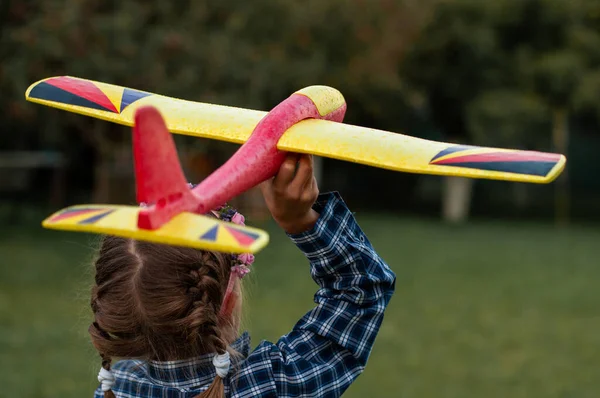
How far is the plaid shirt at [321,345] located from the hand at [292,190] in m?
0.11

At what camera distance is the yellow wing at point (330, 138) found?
5.36 ft

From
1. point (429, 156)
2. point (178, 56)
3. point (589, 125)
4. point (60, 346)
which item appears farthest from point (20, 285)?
point (589, 125)

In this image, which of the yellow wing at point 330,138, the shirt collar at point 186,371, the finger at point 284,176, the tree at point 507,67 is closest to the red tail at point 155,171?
the finger at point 284,176

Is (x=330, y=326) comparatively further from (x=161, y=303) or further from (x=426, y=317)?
(x=426, y=317)

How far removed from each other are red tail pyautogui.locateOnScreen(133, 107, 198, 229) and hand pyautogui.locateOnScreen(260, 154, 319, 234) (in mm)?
299

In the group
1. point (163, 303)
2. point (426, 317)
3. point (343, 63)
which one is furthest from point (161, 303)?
point (343, 63)

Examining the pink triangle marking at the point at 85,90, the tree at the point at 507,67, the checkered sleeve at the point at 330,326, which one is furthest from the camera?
the tree at the point at 507,67

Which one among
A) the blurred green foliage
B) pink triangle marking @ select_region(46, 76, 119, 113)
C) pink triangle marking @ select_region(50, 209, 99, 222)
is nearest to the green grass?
pink triangle marking @ select_region(46, 76, 119, 113)

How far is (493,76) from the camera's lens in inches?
819

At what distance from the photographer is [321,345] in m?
1.93

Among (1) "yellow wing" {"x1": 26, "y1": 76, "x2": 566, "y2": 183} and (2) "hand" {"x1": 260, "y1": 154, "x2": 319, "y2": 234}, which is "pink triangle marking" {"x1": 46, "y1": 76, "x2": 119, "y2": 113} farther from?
(2) "hand" {"x1": 260, "y1": 154, "x2": 319, "y2": 234}

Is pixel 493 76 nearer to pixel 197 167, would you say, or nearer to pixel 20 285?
pixel 197 167

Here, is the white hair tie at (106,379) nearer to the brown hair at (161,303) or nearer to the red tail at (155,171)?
the brown hair at (161,303)

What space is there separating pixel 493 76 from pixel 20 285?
14.1 meters
